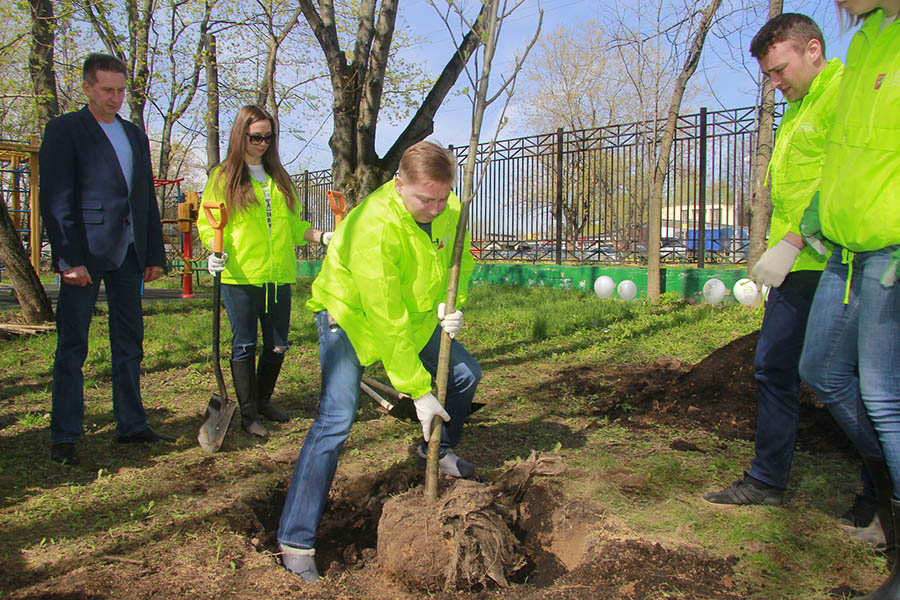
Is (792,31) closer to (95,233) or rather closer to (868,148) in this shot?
(868,148)

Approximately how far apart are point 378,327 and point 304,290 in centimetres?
946

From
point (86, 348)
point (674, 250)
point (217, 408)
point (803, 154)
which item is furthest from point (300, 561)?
point (674, 250)

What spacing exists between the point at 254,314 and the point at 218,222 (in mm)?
563

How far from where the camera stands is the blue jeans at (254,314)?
11.6 feet

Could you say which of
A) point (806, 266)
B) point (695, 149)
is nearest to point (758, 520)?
point (806, 266)

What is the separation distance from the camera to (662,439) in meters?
3.64

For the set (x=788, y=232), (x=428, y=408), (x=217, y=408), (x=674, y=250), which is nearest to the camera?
(x=428, y=408)

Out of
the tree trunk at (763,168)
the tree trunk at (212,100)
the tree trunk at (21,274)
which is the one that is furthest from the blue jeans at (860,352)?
the tree trunk at (212,100)

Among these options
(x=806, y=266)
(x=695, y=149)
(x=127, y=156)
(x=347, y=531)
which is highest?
(x=695, y=149)

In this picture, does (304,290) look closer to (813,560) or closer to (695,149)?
(695,149)

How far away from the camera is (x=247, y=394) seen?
3.78 metres

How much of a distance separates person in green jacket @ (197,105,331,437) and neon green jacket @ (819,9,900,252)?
7.96ft

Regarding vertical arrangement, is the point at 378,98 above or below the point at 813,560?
above

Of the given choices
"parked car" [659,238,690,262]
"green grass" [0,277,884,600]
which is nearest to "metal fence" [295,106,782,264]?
"parked car" [659,238,690,262]
